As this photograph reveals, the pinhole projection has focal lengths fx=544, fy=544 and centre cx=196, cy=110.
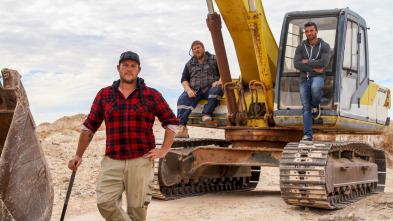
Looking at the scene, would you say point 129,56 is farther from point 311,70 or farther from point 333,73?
point 333,73

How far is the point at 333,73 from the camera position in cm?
797

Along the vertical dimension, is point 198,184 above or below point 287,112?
below

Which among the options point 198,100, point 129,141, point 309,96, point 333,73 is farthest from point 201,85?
point 129,141

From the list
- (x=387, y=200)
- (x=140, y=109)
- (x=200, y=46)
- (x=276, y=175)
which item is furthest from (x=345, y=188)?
(x=276, y=175)

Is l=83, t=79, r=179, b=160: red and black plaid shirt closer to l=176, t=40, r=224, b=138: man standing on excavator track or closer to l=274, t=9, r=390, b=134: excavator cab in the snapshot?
l=274, t=9, r=390, b=134: excavator cab

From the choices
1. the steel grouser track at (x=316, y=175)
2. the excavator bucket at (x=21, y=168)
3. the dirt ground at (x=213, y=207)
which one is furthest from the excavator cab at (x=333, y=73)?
the excavator bucket at (x=21, y=168)

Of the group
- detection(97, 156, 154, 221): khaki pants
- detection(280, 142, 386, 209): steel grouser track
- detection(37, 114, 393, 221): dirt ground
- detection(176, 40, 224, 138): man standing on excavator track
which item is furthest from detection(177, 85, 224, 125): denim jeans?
detection(97, 156, 154, 221): khaki pants

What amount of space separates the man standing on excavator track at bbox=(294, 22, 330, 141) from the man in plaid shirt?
11.6 feet

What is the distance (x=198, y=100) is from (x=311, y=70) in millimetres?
2272

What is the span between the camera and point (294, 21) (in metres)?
8.42

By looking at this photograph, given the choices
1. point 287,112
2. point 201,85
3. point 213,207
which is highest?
point 201,85

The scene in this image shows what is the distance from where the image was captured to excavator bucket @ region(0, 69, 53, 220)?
4262 mm

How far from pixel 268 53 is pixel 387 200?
10.1ft

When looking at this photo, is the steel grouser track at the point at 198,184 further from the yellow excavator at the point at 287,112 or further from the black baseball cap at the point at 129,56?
the black baseball cap at the point at 129,56
